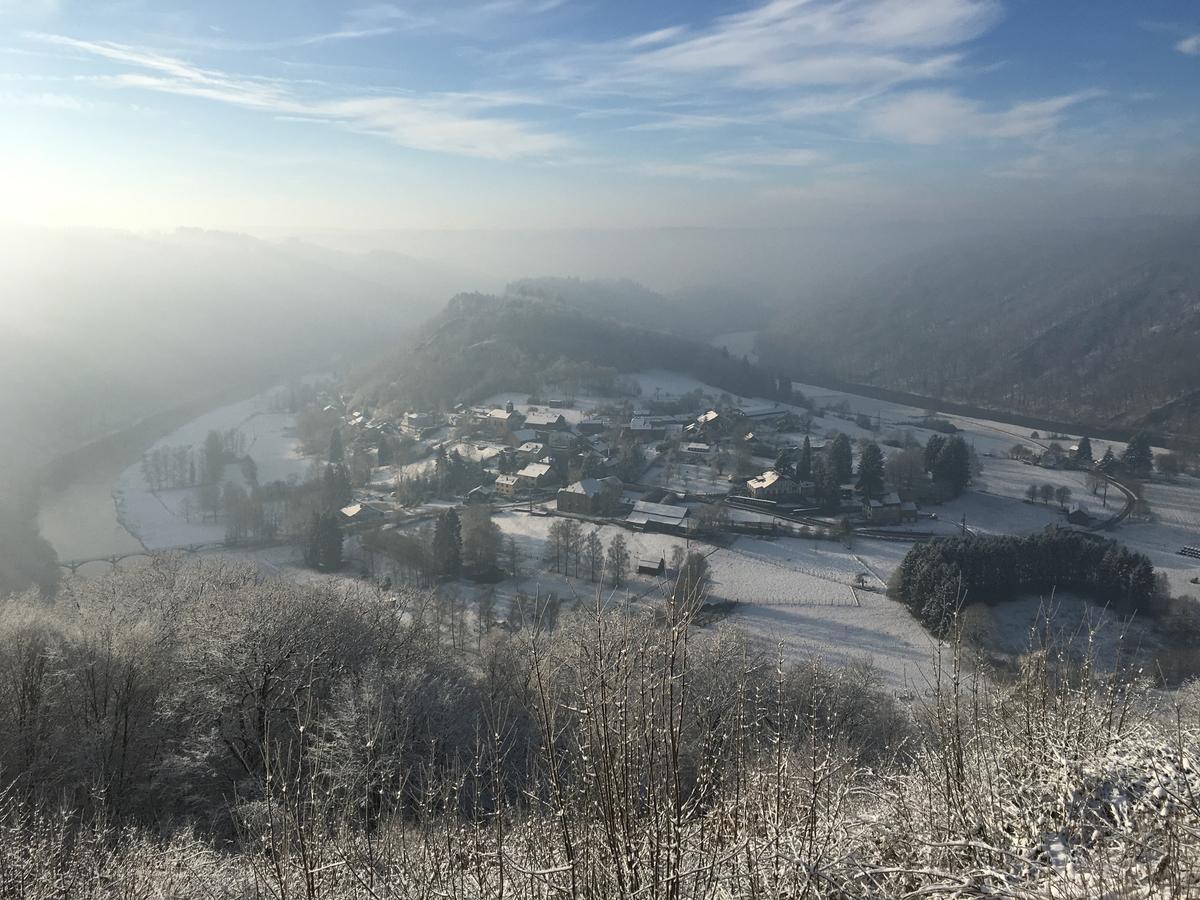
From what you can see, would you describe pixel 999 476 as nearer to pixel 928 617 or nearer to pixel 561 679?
pixel 928 617

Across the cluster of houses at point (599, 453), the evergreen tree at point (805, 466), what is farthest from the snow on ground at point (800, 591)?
the evergreen tree at point (805, 466)

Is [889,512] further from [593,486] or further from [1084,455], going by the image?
[1084,455]

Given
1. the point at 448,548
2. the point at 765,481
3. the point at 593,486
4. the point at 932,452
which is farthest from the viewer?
the point at 932,452

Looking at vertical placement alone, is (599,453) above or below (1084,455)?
below

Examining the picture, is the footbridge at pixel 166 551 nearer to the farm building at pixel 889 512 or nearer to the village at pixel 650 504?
the village at pixel 650 504

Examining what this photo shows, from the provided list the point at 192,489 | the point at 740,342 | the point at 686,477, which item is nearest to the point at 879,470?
the point at 686,477

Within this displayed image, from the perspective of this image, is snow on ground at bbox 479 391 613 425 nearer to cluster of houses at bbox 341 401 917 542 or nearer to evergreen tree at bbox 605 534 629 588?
cluster of houses at bbox 341 401 917 542

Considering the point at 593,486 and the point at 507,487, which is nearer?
the point at 593,486
